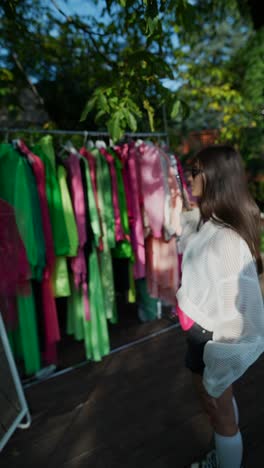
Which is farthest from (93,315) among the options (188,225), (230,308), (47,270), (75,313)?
(230,308)

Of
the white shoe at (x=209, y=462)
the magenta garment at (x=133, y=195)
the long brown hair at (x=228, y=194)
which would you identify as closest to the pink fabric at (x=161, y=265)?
the magenta garment at (x=133, y=195)

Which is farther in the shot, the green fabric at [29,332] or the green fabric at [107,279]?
the green fabric at [107,279]

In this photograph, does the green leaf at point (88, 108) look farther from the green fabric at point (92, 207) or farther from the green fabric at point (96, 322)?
the green fabric at point (96, 322)

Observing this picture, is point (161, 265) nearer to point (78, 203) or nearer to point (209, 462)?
point (78, 203)

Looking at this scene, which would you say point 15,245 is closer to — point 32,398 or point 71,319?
point 71,319

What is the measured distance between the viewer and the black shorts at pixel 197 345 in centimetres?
154

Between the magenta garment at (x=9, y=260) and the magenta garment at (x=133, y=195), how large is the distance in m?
1.11

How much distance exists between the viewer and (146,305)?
3934 mm

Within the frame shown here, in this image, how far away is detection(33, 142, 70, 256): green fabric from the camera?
8.52ft

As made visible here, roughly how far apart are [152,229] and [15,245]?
1.38 m

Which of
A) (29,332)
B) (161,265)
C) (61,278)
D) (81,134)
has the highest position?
(81,134)

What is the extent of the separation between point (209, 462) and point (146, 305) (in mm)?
2159

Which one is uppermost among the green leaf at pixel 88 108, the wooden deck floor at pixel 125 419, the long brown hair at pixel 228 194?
the green leaf at pixel 88 108

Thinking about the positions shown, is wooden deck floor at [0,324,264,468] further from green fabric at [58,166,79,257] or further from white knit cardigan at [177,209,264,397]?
green fabric at [58,166,79,257]
